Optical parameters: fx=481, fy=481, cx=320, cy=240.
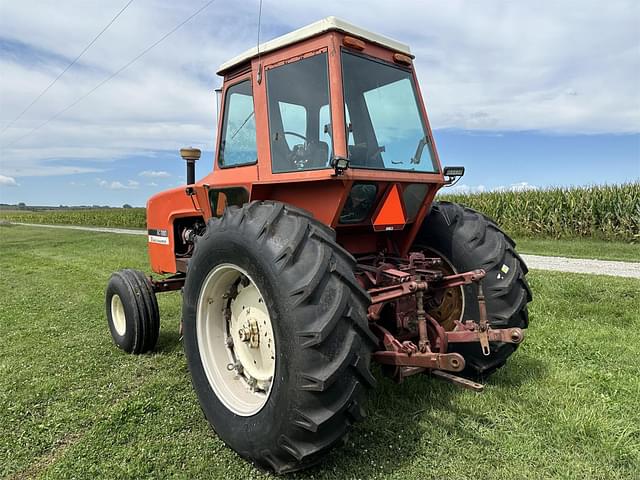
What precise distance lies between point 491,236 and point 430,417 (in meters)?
1.39

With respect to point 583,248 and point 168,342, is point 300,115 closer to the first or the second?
point 168,342

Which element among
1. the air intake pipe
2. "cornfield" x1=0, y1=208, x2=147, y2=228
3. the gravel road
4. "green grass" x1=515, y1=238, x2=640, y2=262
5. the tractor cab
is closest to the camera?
the tractor cab

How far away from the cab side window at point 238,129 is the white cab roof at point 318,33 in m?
0.22

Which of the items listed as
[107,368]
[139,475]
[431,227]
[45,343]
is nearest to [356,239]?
[431,227]

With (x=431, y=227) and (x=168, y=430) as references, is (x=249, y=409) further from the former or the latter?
(x=431, y=227)

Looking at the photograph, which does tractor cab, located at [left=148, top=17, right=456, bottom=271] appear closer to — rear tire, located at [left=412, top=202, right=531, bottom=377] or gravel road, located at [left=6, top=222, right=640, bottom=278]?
rear tire, located at [left=412, top=202, right=531, bottom=377]

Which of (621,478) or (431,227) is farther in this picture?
(431,227)

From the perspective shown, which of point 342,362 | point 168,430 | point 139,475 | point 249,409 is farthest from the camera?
point 168,430

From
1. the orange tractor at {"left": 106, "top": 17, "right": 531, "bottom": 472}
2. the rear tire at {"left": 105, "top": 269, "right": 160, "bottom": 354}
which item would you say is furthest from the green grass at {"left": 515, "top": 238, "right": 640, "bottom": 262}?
the rear tire at {"left": 105, "top": 269, "right": 160, "bottom": 354}

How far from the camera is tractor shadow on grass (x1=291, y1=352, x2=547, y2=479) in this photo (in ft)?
8.87

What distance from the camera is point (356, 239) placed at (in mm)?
3586

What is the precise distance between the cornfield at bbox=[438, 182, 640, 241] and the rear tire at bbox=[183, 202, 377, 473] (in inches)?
598

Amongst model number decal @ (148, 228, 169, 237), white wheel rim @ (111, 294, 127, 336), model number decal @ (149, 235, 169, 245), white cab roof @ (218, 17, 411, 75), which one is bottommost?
white wheel rim @ (111, 294, 127, 336)

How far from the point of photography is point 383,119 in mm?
3465
